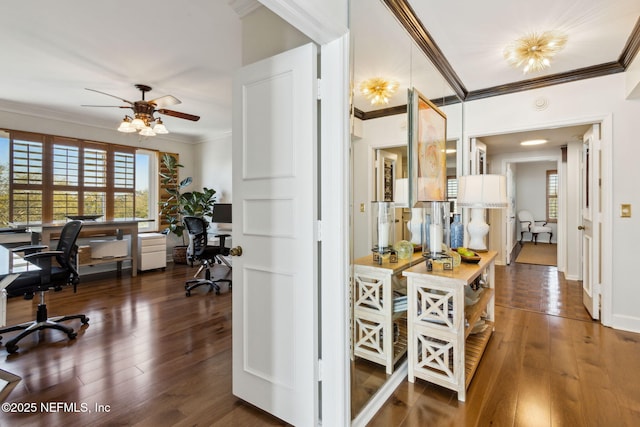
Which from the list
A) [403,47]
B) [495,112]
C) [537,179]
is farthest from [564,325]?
[537,179]

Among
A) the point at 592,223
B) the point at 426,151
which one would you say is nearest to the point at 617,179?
the point at 592,223

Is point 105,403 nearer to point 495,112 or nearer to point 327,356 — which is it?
point 327,356

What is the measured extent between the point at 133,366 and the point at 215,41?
2674 millimetres

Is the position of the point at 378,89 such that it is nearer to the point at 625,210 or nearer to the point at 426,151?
the point at 426,151

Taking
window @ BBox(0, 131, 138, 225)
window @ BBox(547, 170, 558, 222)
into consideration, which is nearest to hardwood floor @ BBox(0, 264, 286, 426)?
window @ BBox(0, 131, 138, 225)

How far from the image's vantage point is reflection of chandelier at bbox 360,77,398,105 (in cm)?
189

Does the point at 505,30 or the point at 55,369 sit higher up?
the point at 505,30

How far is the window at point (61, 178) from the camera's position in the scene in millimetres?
4321

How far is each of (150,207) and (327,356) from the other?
18.1ft

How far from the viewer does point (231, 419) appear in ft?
5.47

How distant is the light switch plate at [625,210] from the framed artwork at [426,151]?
62.8 inches

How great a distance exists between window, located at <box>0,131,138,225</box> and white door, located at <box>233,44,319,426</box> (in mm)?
4554

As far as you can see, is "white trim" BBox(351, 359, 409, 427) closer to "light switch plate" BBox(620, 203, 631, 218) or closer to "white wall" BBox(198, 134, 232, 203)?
"light switch plate" BBox(620, 203, 631, 218)

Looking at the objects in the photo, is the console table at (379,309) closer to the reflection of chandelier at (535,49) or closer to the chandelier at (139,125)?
the reflection of chandelier at (535,49)
